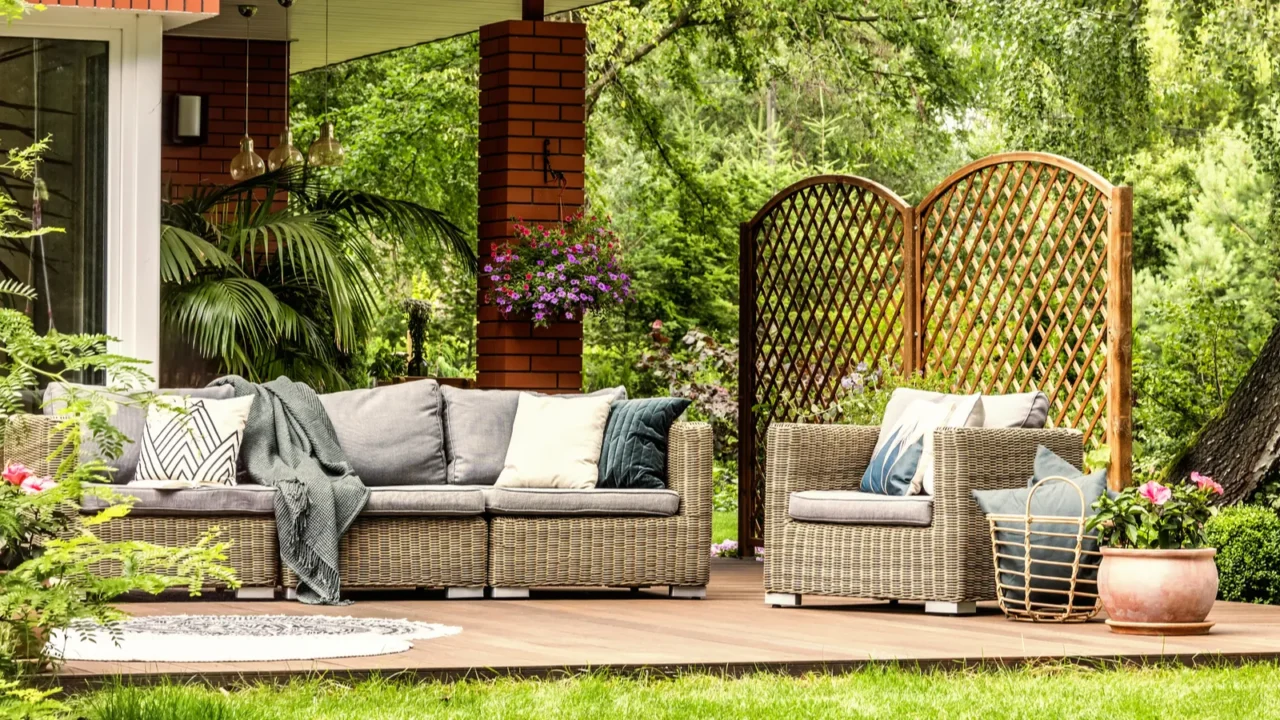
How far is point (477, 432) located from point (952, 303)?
7.37ft

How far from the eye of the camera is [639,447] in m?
6.35

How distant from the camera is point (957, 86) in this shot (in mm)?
14164

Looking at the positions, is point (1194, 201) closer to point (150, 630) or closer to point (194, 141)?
point (194, 141)

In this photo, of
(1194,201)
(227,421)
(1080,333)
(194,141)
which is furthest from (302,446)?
(1194,201)

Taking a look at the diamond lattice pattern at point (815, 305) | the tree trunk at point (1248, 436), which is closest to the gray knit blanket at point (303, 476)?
the diamond lattice pattern at point (815, 305)

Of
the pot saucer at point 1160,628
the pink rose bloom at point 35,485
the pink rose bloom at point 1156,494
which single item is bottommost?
the pot saucer at point 1160,628

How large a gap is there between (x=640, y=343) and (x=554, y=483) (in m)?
10.0

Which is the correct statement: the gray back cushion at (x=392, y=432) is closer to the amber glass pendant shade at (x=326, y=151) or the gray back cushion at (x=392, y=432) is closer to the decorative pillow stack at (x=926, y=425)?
the decorative pillow stack at (x=926, y=425)

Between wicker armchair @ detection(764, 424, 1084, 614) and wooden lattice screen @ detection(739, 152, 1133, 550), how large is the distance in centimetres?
85

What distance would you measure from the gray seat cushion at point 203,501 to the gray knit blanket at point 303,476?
0.06 metres

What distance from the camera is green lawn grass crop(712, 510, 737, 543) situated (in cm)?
1141

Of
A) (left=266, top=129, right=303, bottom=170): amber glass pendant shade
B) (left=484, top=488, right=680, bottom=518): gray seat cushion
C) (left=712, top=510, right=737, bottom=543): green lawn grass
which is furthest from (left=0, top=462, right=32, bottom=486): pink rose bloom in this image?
(left=712, top=510, right=737, bottom=543): green lawn grass

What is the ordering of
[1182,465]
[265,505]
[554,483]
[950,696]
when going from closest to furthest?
[950,696], [265,505], [554,483], [1182,465]

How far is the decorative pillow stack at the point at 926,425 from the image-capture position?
6.07m
